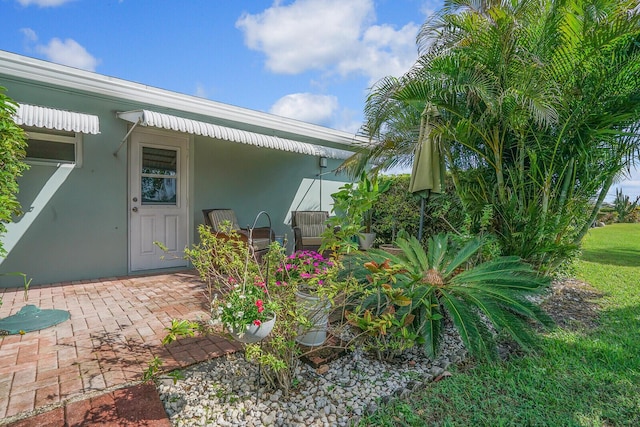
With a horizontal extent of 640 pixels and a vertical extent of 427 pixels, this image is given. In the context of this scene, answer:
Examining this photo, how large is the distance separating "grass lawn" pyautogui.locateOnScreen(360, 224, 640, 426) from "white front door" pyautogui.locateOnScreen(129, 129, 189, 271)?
288 inches

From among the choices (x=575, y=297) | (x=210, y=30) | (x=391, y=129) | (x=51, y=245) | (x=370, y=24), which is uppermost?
(x=370, y=24)

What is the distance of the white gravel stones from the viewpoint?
3016 mm

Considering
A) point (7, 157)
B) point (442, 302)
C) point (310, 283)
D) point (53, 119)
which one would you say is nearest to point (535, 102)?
point (442, 302)

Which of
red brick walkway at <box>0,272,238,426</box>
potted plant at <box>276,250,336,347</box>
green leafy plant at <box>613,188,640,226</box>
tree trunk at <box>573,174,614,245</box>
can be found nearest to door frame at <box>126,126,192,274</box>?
red brick walkway at <box>0,272,238,426</box>

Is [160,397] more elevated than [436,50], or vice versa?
[436,50]

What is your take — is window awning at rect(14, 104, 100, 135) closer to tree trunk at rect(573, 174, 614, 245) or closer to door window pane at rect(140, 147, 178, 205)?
door window pane at rect(140, 147, 178, 205)

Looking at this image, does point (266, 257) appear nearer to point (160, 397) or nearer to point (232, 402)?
point (232, 402)

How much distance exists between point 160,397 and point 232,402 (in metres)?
0.72

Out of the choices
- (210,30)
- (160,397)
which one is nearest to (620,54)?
(160,397)

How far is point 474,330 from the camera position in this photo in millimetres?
3803

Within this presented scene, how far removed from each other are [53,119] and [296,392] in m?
6.47

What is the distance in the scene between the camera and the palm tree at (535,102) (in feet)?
19.1

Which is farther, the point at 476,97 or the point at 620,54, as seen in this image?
the point at 476,97

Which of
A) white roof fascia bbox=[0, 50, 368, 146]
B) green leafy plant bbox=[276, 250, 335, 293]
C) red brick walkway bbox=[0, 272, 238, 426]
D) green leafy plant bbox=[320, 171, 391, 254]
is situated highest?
white roof fascia bbox=[0, 50, 368, 146]
